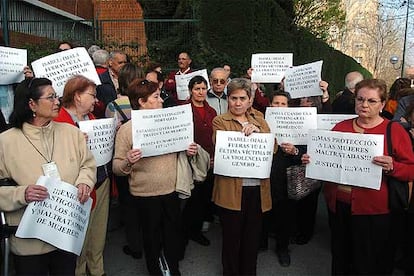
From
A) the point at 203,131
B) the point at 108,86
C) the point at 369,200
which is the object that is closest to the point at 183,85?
the point at 108,86

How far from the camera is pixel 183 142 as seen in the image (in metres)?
3.88

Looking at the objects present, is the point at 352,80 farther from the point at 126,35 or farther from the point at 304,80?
the point at 126,35

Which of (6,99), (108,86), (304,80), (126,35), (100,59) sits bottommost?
(6,99)

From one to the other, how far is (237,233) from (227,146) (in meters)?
0.79

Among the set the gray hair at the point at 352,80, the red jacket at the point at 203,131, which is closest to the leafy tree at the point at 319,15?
the gray hair at the point at 352,80

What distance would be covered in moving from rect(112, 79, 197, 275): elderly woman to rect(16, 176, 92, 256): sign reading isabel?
27.6 inches

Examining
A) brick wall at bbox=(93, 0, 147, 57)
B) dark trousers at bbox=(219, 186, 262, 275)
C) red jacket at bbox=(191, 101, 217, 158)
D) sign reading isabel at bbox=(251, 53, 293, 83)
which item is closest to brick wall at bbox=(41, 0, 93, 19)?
brick wall at bbox=(93, 0, 147, 57)

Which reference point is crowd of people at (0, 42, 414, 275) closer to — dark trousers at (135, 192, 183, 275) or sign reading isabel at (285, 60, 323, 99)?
dark trousers at (135, 192, 183, 275)

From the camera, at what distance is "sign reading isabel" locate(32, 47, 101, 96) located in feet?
15.1

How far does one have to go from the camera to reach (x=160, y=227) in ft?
13.3

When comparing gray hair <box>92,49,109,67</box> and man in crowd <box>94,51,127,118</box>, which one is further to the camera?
gray hair <box>92,49,109,67</box>

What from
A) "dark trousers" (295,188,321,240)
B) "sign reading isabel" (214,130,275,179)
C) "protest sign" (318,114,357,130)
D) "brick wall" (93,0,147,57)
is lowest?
"dark trousers" (295,188,321,240)

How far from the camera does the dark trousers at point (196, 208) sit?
5.26m

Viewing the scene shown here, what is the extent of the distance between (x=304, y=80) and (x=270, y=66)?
3.16ft
